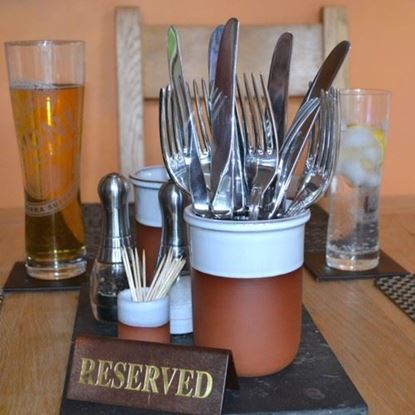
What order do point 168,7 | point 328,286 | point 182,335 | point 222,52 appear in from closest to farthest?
1. point 222,52
2. point 182,335
3. point 328,286
4. point 168,7

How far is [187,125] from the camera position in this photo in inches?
25.7

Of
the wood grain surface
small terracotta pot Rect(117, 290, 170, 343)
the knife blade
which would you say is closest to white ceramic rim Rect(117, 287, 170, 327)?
small terracotta pot Rect(117, 290, 170, 343)

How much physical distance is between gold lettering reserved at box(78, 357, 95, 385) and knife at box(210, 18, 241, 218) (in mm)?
150

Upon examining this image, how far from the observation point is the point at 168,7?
1.63m

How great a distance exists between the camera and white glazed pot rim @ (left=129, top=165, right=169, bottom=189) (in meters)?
0.80

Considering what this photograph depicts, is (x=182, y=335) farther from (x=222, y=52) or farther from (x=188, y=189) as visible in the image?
(x=222, y=52)

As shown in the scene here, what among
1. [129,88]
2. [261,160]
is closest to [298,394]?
[261,160]

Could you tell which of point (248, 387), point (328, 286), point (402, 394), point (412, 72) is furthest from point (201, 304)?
point (412, 72)

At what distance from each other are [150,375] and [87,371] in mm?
51

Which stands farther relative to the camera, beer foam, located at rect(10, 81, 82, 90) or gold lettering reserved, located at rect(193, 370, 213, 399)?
beer foam, located at rect(10, 81, 82, 90)

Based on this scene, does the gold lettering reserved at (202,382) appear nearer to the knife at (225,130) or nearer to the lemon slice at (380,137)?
the knife at (225,130)

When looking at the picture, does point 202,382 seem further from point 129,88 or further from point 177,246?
point 129,88

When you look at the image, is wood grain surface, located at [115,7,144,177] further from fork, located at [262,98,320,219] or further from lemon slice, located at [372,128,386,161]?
fork, located at [262,98,320,219]

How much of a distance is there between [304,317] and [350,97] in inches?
12.1
